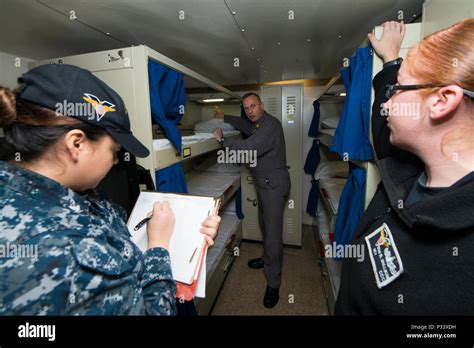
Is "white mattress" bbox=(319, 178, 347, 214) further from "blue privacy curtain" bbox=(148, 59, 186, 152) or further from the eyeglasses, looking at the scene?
"blue privacy curtain" bbox=(148, 59, 186, 152)

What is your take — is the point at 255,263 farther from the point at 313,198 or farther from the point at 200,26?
the point at 200,26

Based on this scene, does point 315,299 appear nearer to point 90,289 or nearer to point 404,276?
point 404,276

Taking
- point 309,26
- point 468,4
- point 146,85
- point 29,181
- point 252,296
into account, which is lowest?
point 252,296

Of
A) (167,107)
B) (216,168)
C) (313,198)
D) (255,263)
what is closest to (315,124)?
(313,198)

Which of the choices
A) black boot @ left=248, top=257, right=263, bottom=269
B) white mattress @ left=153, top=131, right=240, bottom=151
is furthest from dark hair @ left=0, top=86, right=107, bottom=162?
black boot @ left=248, top=257, right=263, bottom=269

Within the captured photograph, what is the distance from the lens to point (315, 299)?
6.54ft

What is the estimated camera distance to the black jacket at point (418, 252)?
47 centimetres

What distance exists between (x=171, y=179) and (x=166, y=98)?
17.9 inches

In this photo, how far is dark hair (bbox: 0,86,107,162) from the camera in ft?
1.59

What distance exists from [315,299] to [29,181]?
7.30 feet

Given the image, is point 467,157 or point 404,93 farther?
point 404,93

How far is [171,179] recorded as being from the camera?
1276 mm

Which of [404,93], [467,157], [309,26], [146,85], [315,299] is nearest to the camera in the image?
[467,157]

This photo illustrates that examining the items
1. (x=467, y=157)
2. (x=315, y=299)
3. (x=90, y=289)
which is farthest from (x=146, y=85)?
(x=315, y=299)
